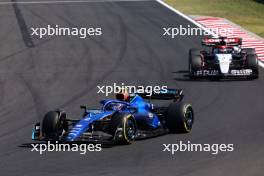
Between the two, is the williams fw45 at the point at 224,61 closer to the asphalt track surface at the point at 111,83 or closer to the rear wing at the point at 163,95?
the asphalt track surface at the point at 111,83

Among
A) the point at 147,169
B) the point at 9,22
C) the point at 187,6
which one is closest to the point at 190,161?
the point at 147,169

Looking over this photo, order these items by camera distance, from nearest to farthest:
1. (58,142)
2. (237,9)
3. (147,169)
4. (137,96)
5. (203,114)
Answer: (147,169), (58,142), (137,96), (203,114), (237,9)

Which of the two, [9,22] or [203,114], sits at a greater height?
[9,22]

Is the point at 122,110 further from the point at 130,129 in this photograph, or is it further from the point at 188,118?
the point at 188,118

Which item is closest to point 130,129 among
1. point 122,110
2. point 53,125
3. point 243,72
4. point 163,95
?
point 122,110

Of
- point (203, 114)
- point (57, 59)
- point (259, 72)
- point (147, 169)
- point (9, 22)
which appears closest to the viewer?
point (147, 169)

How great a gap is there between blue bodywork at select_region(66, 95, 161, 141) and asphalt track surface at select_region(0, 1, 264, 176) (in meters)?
0.58

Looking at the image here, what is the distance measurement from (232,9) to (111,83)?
60.5 feet

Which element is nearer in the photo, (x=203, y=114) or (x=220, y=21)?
(x=203, y=114)

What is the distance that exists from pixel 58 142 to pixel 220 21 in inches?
887

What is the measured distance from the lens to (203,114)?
19.4 metres

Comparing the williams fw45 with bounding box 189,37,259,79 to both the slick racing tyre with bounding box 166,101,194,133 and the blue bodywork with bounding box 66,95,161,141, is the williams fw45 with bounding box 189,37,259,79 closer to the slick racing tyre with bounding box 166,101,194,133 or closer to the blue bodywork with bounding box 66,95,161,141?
the blue bodywork with bounding box 66,95,161,141

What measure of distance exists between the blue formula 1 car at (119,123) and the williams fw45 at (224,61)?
24.8 ft

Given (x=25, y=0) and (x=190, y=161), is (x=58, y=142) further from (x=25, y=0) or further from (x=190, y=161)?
(x=25, y=0)
